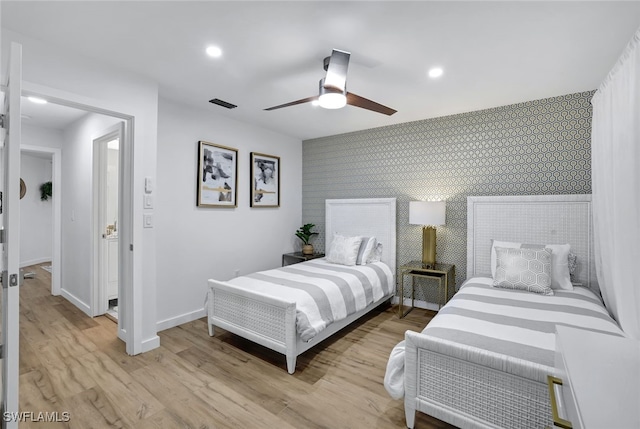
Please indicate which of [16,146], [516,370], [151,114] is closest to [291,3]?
[16,146]

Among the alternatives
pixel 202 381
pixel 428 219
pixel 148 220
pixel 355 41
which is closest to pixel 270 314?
pixel 202 381

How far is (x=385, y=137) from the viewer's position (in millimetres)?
4285

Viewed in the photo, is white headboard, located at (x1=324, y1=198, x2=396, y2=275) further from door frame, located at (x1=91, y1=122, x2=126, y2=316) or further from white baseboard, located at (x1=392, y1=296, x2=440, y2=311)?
door frame, located at (x1=91, y1=122, x2=126, y2=316)

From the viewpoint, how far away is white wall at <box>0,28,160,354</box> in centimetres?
227

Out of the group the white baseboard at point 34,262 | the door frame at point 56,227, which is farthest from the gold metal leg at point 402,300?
the white baseboard at point 34,262

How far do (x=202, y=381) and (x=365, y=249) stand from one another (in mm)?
2448

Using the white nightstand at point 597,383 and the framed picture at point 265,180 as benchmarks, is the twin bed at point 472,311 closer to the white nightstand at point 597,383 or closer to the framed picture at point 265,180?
the white nightstand at point 597,383

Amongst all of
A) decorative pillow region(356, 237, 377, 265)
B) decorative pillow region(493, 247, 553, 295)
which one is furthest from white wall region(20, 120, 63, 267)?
decorative pillow region(493, 247, 553, 295)

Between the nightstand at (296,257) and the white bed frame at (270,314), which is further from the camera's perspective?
the nightstand at (296,257)

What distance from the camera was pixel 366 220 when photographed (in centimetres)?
439

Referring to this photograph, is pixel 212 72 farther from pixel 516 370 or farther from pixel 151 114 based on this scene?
pixel 516 370

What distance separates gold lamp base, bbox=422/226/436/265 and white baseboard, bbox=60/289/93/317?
420cm

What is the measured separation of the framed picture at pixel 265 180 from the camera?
428cm

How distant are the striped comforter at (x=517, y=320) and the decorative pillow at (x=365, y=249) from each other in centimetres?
147
